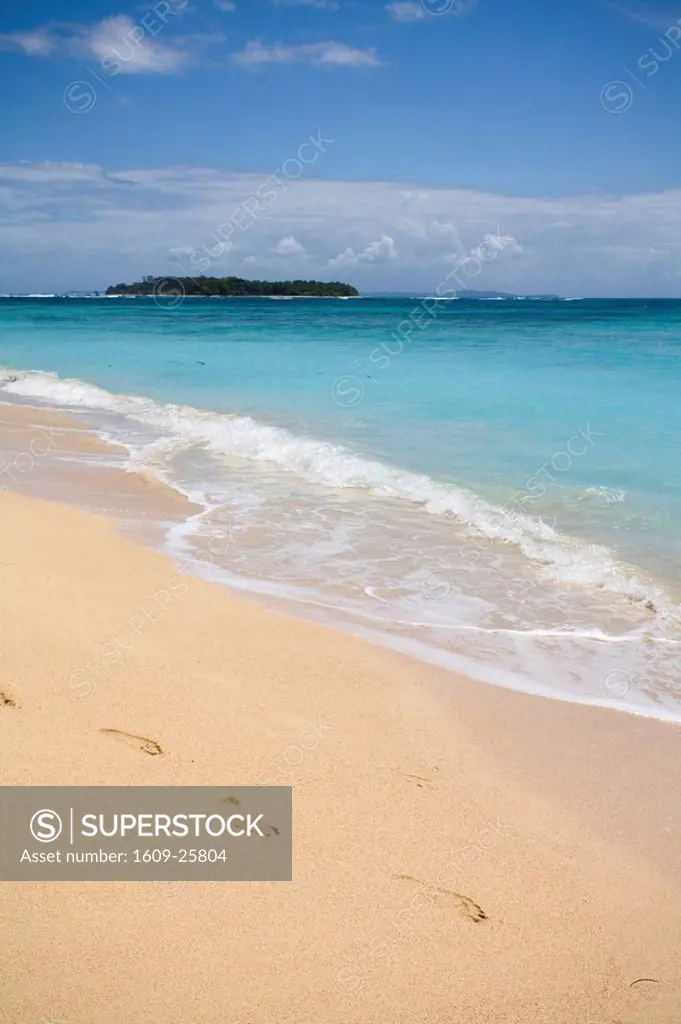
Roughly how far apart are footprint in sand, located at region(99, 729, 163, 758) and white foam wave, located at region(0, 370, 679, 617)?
4.26 metres

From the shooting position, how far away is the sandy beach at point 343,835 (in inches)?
106

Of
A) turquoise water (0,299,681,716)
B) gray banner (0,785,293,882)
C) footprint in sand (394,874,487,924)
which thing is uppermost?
turquoise water (0,299,681,716)

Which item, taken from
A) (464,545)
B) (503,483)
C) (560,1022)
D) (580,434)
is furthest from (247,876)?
(580,434)

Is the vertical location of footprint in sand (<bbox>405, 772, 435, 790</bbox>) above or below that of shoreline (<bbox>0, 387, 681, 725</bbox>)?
below

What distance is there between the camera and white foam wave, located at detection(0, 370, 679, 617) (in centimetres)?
709

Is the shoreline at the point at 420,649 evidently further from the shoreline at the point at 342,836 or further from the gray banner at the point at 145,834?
the gray banner at the point at 145,834

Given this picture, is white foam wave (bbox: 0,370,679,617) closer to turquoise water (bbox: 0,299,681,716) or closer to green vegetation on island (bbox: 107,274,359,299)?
turquoise water (bbox: 0,299,681,716)

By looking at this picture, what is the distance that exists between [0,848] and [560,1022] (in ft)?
7.26

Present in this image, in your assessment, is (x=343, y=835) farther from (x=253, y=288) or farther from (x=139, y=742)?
(x=253, y=288)

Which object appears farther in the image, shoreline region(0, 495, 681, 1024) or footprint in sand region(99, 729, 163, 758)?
footprint in sand region(99, 729, 163, 758)

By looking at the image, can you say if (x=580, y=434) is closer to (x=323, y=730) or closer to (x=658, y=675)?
(x=658, y=675)

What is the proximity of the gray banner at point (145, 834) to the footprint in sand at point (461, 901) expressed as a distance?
1.58ft

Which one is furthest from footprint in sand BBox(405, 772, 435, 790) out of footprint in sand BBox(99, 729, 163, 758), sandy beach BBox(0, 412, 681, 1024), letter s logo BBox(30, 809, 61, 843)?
letter s logo BBox(30, 809, 61, 843)

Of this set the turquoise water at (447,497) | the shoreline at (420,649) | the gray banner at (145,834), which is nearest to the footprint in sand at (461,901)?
the gray banner at (145,834)
